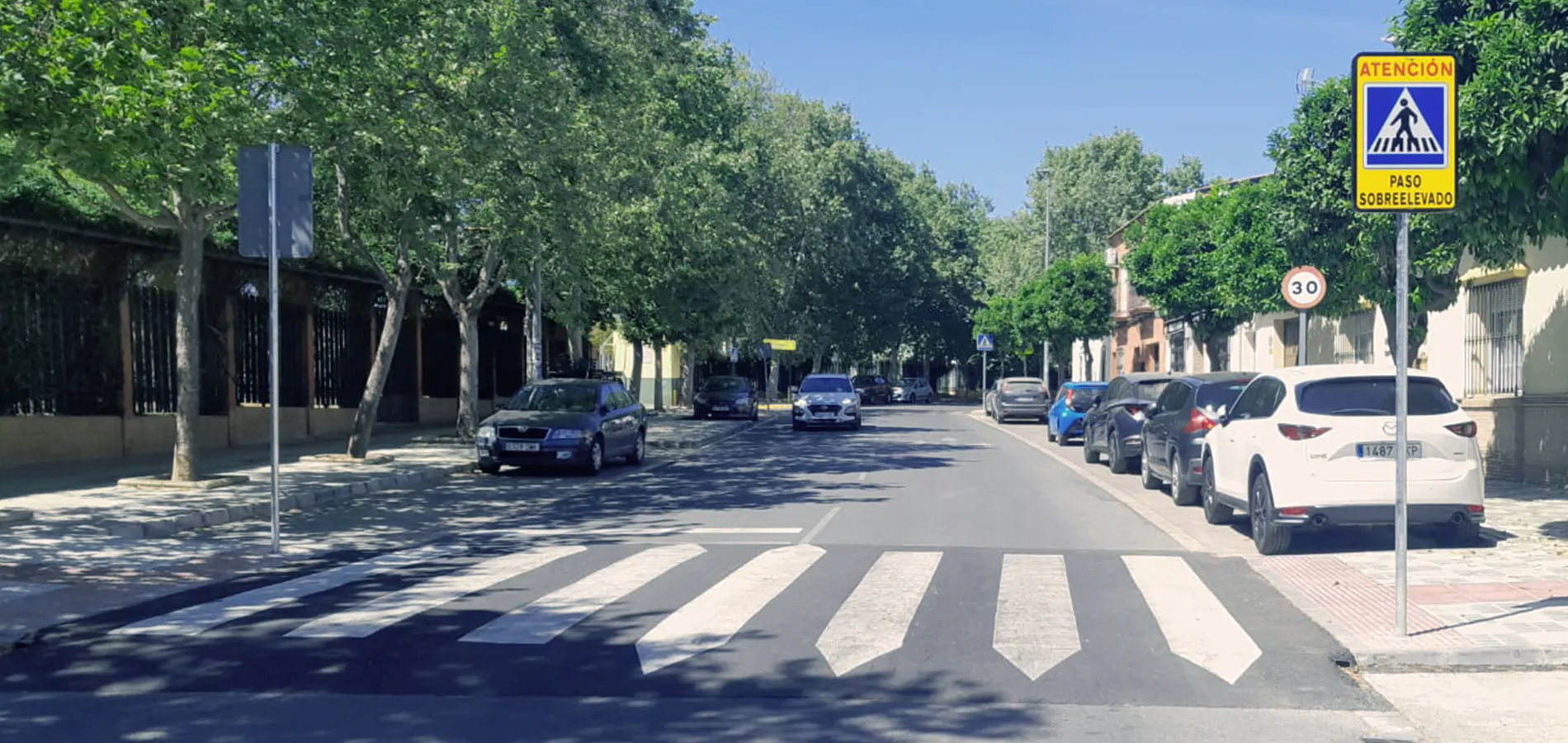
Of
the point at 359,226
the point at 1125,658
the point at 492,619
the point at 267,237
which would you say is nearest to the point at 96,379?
the point at 359,226

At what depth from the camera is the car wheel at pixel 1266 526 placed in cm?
1067

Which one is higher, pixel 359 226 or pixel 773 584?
pixel 359 226

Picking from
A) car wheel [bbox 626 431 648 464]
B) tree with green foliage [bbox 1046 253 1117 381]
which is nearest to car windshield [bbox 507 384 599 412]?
car wheel [bbox 626 431 648 464]

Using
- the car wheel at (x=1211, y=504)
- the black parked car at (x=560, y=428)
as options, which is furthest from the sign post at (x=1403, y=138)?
the black parked car at (x=560, y=428)

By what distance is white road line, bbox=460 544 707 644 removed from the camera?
7484 millimetres

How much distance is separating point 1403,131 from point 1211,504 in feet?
20.2

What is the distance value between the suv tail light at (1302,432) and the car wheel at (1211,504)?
222 centimetres

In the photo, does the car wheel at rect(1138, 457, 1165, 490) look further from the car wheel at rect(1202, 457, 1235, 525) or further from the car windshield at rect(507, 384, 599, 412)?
the car windshield at rect(507, 384, 599, 412)

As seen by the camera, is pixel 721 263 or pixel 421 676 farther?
pixel 721 263

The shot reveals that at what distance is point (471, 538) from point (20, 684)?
5683mm

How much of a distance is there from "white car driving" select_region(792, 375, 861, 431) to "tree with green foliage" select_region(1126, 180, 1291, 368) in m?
8.18

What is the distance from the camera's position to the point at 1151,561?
34.7ft

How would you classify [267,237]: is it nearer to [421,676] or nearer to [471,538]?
[471,538]

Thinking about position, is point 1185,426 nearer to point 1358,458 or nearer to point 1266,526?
point 1266,526
